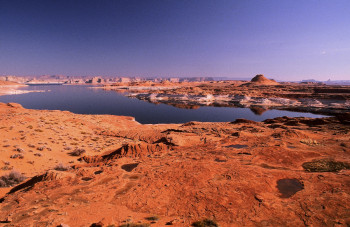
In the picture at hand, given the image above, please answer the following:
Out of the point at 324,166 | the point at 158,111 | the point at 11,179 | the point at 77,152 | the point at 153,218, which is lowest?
the point at 158,111

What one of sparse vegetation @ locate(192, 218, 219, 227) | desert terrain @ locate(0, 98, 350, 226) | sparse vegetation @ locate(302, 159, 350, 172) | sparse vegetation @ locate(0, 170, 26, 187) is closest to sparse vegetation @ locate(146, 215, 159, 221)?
desert terrain @ locate(0, 98, 350, 226)

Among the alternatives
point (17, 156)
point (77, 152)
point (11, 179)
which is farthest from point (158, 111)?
point (11, 179)

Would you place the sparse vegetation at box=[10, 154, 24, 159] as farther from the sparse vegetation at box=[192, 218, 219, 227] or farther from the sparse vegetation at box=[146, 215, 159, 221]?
the sparse vegetation at box=[192, 218, 219, 227]

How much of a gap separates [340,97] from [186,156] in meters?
77.9

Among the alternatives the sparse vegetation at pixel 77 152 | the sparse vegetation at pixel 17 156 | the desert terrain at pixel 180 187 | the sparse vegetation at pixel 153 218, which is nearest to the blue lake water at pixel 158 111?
the sparse vegetation at pixel 77 152

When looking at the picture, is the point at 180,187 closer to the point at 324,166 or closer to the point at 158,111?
the point at 324,166

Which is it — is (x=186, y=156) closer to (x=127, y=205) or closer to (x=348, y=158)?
(x=127, y=205)

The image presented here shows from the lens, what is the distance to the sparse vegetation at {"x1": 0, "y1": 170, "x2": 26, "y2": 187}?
8.02 m

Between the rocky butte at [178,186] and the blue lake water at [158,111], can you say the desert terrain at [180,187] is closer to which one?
the rocky butte at [178,186]

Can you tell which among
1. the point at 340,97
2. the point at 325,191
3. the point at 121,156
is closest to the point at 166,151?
the point at 121,156

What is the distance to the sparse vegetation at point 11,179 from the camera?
8.02 meters

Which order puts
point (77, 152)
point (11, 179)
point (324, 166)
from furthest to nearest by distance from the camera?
point (77, 152) → point (324, 166) → point (11, 179)

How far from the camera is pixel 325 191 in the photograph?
6594mm

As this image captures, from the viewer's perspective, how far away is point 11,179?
27.9ft
